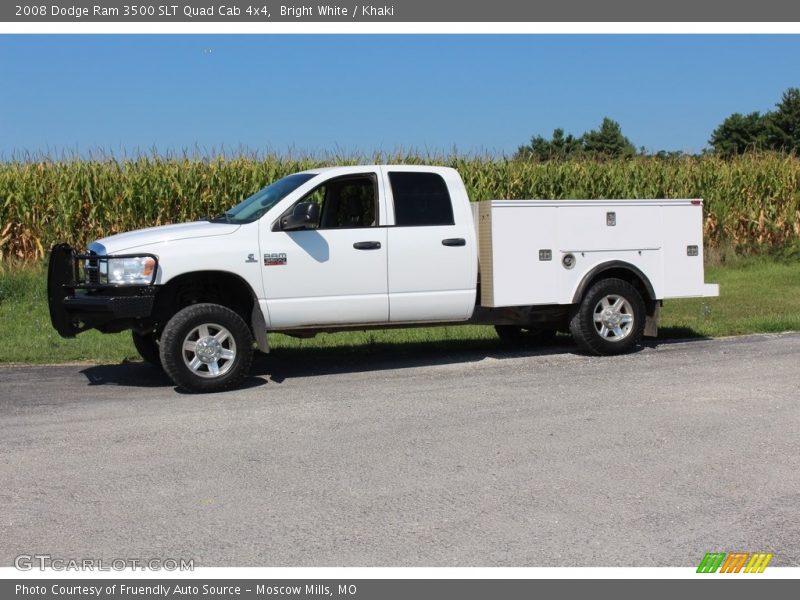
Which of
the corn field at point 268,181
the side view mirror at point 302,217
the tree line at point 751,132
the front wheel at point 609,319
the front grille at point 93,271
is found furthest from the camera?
the tree line at point 751,132

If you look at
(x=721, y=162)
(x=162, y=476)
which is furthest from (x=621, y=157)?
(x=162, y=476)

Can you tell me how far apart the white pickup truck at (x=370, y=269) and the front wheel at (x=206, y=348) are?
0.01 m

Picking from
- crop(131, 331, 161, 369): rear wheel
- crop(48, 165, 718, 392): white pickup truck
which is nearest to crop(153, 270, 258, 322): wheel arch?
crop(48, 165, 718, 392): white pickup truck

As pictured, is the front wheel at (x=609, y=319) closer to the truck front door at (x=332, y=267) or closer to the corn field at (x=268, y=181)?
the truck front door at (x=332, y=267)

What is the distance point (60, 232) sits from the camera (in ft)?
62.1

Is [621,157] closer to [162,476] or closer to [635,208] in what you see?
[635,208]

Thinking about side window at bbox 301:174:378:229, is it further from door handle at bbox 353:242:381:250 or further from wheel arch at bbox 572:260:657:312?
wheel arch at bbox 572:260:657:312

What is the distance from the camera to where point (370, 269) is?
33.5 feet

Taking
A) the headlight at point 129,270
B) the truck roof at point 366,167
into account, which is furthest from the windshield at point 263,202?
the headlight at point 129,270

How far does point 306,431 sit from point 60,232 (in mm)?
12817

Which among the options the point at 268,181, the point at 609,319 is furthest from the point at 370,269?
the point at 268,181

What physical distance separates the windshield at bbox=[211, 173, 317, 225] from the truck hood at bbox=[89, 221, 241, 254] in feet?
0.92

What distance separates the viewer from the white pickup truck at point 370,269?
31.1 feet

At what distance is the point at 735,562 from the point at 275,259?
5.98m
